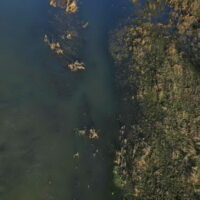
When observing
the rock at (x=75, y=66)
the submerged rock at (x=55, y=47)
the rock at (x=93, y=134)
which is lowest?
the rock at (x=93, y=134)

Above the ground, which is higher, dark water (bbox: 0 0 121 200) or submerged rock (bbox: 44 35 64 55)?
submerged rock (bbox: 44 35 64 55)

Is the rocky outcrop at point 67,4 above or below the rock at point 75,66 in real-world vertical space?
above

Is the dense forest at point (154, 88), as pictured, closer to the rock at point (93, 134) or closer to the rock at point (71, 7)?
the rock at point (71, 7)

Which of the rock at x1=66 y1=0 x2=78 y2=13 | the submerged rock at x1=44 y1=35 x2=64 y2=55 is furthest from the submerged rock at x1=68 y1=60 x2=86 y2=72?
the rock at x1=66 y1=0 x2=78 y2=13

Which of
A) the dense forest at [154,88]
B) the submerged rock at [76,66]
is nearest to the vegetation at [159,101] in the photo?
the dense forest at [154,88]

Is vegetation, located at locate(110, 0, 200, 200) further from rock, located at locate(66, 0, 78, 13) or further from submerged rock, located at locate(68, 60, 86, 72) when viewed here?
rock, located at locate(66, 0, 78, 13)

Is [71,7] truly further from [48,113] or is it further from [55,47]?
[48,113]

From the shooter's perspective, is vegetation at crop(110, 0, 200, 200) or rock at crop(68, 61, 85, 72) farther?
rock at crop(68, 61, 85, 72)
